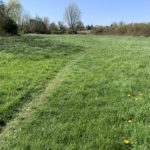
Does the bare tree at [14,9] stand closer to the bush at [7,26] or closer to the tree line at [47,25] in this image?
the tree line at [47,25]

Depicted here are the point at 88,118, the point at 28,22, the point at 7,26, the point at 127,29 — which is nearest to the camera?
the point at 88,118

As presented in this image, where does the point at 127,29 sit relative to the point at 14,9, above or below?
below

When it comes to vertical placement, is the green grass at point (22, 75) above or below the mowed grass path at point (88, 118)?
above

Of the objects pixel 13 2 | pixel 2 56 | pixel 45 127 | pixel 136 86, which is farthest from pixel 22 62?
pixel 13 2

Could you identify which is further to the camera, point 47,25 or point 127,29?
point 47,25

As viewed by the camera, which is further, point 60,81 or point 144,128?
point 60,81

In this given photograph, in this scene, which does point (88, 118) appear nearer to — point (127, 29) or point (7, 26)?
point (7, 26)

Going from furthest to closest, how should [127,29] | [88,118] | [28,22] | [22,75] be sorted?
1. [28,22]
2. [127,29]
3. [22,75]
4. [88,118]

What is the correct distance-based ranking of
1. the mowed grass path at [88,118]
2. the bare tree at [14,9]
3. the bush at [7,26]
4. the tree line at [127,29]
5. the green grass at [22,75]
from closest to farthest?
1. the mowed grass path at [88,118]
2. the green grass at [22,75]
3. the bush at [7,26]
4. the tree line at [127,29]
5. the bare tree at [14,9]

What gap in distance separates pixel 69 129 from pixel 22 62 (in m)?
6.84

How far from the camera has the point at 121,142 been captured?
14.4 feet

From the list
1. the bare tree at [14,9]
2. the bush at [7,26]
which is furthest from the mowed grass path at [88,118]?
the bare tree at [14,9]

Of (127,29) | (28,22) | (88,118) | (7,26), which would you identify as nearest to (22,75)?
(88,118)

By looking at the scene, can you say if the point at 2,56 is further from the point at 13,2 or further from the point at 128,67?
the point at 13,2
